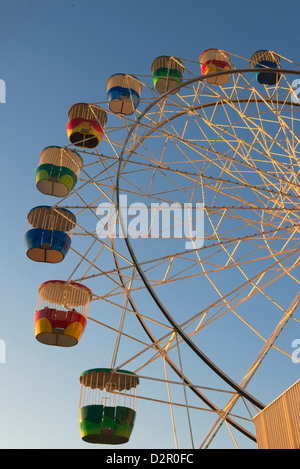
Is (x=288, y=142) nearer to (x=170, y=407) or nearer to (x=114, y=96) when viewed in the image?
(x=114, y=96)

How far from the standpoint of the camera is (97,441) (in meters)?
11.9

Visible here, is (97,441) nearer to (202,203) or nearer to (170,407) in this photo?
(170,407)

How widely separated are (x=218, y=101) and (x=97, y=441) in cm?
1106

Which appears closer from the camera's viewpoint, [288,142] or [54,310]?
[54,310]

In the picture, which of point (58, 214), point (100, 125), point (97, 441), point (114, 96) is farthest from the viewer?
point (114, 96)

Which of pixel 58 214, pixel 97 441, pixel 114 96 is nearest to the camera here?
pixel 97 441
